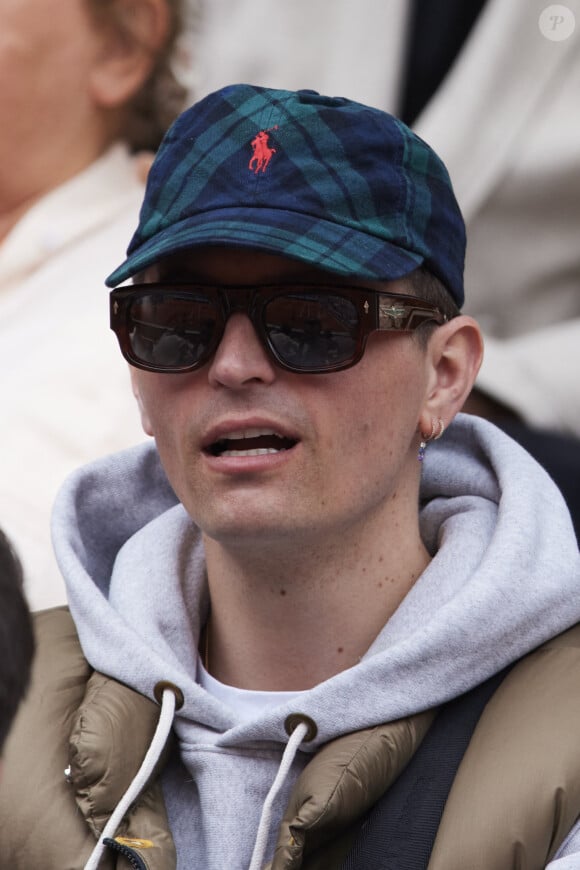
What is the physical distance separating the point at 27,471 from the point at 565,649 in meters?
1.08

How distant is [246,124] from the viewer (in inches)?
52.4

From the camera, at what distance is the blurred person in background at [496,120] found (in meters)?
2.15

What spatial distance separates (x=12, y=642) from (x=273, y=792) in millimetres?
455

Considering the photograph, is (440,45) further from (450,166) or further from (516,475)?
(516,475)

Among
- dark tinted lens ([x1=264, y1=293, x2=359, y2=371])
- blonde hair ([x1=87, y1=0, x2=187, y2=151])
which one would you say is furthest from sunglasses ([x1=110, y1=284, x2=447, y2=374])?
blonde hair ([x1=87, y1=0, x2=187, y2=151])

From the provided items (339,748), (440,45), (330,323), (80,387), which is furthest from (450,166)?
(339,748)

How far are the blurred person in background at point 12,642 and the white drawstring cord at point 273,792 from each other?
0.40 meters

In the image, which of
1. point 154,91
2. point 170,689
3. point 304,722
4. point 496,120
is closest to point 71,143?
point 154,91

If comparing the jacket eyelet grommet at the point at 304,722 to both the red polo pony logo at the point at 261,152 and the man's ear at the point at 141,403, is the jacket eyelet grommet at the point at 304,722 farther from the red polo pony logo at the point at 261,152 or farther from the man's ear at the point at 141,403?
the red polo pony logo at the point at 261,152

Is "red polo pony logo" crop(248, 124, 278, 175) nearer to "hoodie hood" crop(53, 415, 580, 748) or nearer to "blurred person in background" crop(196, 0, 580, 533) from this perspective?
"hoodie hood" crop(53, 415, 580, 748)

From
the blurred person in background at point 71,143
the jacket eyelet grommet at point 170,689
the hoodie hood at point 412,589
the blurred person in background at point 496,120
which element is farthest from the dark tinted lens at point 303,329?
the blurred person in background at point 71,143

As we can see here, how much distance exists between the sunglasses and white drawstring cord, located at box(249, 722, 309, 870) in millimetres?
365

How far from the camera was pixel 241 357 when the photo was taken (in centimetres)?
125

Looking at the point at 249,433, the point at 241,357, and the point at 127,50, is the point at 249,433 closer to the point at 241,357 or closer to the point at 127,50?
the point at 241,357
